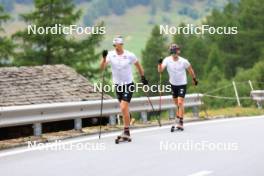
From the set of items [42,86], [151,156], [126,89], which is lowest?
[151,156]

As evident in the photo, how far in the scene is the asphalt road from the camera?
8.09m

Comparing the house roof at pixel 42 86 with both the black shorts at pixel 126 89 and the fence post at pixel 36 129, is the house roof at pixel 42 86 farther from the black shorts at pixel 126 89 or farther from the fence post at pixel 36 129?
the black shorts at pixel 126 89

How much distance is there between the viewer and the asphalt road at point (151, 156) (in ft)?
26.6

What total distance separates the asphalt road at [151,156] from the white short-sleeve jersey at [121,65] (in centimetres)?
113

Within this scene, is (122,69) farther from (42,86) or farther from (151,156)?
(42,86)

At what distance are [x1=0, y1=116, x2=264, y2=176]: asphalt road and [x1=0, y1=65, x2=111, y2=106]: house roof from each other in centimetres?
307

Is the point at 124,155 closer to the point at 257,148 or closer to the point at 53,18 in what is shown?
the point at 257,148

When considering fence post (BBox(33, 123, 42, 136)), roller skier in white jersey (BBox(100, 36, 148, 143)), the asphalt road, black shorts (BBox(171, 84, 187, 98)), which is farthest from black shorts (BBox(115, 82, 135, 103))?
black shorts (BBox(171, 84, 187, 98))

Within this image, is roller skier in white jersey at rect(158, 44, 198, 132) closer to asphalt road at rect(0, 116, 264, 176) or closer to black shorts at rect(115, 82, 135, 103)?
asphalt road at rect(0, 116, 264, 176)

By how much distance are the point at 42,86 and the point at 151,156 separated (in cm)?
718

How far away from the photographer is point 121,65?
11453mm

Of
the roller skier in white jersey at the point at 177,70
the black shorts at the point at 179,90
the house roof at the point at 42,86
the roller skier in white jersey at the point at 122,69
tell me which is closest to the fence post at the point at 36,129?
the roller skier in white jersey at the point at 122,69

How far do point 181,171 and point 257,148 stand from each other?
2738mm

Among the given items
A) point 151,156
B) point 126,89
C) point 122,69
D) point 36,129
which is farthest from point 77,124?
point 151,156
